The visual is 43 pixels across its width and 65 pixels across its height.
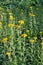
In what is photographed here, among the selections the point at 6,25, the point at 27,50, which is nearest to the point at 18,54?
the point at 27,50

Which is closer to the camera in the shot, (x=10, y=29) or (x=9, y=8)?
(x=10, y=29)

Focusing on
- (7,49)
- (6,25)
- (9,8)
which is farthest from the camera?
(9,8)

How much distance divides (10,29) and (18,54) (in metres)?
0.47

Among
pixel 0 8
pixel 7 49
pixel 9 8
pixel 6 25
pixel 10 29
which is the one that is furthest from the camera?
pixel 9 8

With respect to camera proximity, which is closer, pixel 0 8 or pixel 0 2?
pixel 0 8

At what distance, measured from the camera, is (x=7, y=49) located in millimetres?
3758

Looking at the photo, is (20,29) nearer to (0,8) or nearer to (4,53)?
(4,53)

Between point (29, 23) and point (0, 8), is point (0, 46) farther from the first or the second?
point (0, 8)

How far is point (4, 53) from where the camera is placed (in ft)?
12.5

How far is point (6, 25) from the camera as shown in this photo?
4.43 meters

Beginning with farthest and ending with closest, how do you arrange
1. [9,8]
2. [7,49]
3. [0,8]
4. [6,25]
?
[9,8]
[0,8]
[6,25]
[7,49]

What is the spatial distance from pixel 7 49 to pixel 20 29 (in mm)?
525

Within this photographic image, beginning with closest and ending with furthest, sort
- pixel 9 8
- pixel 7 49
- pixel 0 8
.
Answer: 1. pixel 7 49
2. pixel 0 8
3. pixel 9 8

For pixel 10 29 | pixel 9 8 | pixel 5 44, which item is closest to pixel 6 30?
pixel 10 29
